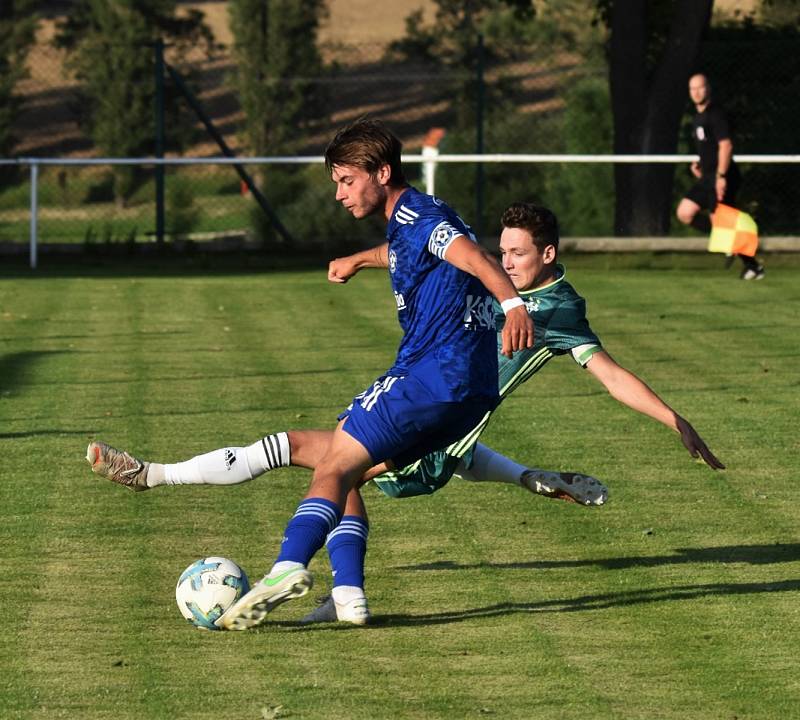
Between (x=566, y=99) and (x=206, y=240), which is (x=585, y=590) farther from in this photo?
(x=566, y=99)

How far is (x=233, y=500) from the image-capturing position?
8.30 metres

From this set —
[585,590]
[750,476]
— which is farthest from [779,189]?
[585,590]

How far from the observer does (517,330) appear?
5.54 m

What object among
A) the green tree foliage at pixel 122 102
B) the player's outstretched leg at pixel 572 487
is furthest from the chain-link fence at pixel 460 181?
the player's outstretched leg at pixel 572 487

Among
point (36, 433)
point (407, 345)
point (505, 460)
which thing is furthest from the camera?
point (36, 433)

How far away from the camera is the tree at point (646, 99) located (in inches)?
890

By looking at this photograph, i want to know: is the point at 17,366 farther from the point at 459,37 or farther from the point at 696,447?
the point at 459,37

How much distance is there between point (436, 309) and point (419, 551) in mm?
1698

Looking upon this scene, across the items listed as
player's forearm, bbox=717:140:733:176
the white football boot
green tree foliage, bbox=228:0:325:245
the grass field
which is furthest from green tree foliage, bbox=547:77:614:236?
the white football boot

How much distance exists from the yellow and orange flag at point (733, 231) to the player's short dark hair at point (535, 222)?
11928 mm

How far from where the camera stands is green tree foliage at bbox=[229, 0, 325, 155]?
3759 centimetres

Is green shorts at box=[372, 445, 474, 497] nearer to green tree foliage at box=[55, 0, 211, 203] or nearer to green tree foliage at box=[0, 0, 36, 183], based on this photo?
green tree foliage at box=[55, 0, 211, 203]

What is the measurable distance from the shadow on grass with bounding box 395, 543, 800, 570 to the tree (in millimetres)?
15612

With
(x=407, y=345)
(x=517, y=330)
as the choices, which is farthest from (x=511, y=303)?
(x=407, y=345)
